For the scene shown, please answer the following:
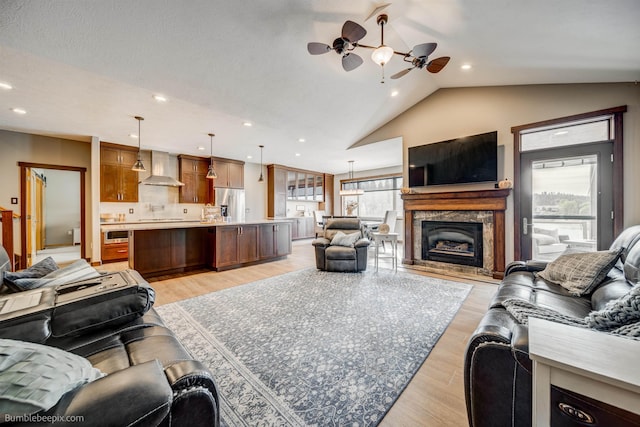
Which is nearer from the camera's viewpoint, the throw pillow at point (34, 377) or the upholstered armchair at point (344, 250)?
the throw pillow at point (34, 377)

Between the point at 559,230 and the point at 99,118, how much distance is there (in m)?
7.36

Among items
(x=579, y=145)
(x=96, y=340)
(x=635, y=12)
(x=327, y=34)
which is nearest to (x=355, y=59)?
(x=327, y=34)

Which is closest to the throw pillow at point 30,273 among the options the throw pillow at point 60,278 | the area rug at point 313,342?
the throw pillow at point 60,278

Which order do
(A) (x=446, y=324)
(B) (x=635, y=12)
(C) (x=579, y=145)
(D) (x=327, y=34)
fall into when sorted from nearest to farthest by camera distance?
(B) (x=635, y=12)
(A) (x=446, y=324)
(D) (x=327, y=34)
(C) (x=579, y=145)

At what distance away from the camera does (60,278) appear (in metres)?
1.63

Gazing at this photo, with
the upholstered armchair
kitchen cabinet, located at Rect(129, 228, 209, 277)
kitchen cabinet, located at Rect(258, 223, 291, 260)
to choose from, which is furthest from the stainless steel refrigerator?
the upholstered armchair

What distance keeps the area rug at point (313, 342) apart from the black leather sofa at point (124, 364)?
617 mm

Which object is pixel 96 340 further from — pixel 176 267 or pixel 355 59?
pixel 176 267

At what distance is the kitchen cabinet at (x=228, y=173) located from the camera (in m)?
6.85

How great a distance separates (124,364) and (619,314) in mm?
2053


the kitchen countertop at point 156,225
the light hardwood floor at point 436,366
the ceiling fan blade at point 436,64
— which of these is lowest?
the light hardwood floor at point 436,366

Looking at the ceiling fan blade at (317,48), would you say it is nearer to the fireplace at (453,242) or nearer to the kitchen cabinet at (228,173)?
the fireplace at (453,242)

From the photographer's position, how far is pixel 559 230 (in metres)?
3.51

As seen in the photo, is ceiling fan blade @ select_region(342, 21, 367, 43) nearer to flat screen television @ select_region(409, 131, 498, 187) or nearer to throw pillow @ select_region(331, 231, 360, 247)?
flat screen television @ select_region(409, 131, 498, 187)
